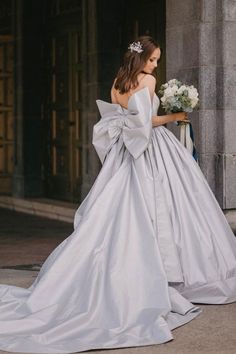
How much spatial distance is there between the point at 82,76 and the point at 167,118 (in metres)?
5.71

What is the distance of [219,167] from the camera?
875cm

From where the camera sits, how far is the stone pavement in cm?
500

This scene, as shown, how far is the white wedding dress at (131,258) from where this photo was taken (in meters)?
5.30

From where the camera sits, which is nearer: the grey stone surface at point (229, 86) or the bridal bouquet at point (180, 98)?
the bridal bouquet at point (180, 98)

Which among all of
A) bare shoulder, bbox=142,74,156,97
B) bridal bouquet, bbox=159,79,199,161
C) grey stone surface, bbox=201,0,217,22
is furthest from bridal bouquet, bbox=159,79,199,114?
grey stone surface, bbox=201,0,217,22

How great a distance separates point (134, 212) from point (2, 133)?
8.55 metres

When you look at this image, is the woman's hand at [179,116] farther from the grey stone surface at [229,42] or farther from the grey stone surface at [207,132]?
the grey stone surface at [229,42]

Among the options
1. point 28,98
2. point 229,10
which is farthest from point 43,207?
point 229,10

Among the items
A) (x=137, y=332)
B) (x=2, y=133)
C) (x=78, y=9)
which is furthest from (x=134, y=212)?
(x=2, y=133)

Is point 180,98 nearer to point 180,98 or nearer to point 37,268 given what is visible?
point 180,98

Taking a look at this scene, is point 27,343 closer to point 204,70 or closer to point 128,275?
point 128,275

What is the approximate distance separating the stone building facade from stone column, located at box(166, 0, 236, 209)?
0.03ft

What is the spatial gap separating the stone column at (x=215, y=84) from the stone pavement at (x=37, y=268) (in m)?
1.97

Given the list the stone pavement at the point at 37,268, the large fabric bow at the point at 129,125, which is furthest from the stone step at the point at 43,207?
the large fabric bow at the point at 129,125
